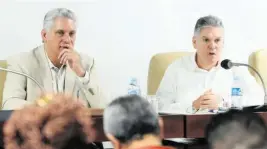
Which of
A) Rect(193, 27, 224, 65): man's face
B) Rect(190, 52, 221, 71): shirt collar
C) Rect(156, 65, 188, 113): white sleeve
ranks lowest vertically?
Rect(156, 65, 188, 113): white sleeve

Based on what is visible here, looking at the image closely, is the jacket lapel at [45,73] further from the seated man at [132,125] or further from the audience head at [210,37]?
the seated man at [132,125]

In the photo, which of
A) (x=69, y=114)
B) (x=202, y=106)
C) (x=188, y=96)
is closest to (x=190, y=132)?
(x=202, y=106)

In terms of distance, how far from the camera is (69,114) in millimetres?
1478

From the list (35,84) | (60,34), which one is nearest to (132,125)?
(35,84)

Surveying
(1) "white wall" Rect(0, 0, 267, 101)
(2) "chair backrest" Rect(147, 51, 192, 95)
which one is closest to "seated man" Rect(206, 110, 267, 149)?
(2) "chair backrest" Rect(147, 51, 192, 95)

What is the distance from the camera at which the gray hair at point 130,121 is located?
5.22 feet

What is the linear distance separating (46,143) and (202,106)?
1.88 metres

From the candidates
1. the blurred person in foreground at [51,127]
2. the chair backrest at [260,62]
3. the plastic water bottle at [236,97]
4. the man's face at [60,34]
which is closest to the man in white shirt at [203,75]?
the chair backrest at [260,62]

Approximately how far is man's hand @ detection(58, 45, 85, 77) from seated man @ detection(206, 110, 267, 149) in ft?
6.40

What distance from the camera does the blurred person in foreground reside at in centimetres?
143

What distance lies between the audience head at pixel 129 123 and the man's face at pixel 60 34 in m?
1.93

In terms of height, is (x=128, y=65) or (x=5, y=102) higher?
(x=128, y=65)

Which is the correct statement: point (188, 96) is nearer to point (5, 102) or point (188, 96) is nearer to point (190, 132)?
point (190, 132)

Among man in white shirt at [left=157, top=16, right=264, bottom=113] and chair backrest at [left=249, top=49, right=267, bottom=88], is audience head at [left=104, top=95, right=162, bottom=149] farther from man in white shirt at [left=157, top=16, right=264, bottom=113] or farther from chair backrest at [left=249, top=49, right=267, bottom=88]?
chair backrest at [left=249, top=49, right=267, bottom=88]
